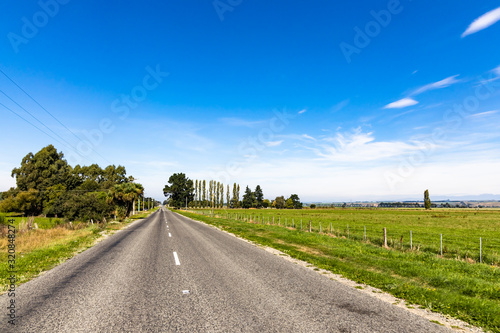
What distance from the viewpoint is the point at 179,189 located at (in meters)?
125

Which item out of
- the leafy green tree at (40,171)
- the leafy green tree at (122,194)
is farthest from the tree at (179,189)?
the leafy green tree at (122,194)

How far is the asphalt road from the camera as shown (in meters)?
4.51

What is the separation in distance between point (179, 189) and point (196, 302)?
4902 inches

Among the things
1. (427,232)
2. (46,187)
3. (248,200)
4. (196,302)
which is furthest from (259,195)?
(196,302)

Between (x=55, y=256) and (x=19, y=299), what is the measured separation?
20.6 ft

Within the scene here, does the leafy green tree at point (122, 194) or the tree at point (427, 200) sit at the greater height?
the leafy green tree at point (122, 194)

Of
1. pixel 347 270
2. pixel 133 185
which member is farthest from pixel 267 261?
pixel 133 185

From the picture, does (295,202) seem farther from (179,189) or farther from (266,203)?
(179,189)

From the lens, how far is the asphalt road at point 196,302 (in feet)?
14.8

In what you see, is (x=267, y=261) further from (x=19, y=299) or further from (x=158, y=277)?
(x=19, y=299)

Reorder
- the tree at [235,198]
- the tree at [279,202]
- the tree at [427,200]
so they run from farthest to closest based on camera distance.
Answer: the tree at [279,202]
the tree at [235,198]
the tree at [427,200]

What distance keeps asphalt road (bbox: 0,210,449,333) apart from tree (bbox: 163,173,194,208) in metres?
119

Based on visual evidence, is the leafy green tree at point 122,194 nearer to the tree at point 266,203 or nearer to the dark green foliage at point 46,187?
the dark green foliage at point 46,187

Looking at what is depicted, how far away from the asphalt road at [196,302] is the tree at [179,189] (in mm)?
119494
